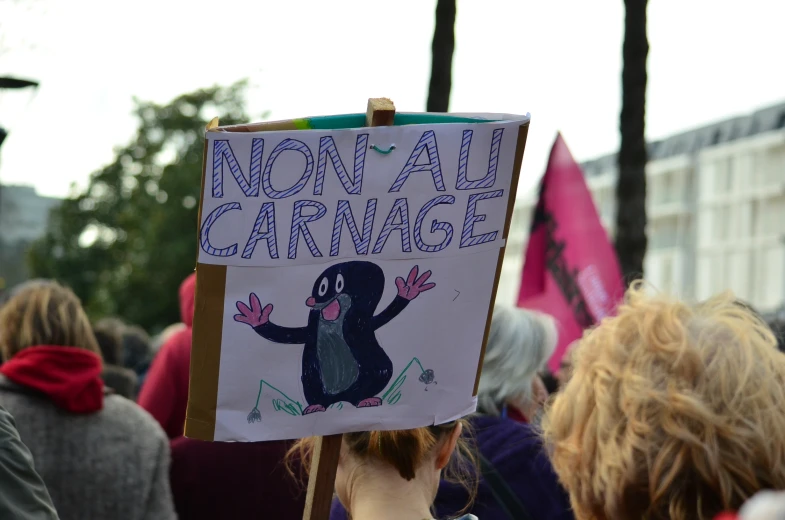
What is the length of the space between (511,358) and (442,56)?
12.0 ft

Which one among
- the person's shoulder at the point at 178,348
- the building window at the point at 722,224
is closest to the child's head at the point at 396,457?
the person's shoulder at the point at 178,348

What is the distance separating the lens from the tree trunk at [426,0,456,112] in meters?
6.45

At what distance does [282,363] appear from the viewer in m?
1.99

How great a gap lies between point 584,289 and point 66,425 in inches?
107

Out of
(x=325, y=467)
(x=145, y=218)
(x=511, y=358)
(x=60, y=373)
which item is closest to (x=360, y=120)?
(x=325, y=467)

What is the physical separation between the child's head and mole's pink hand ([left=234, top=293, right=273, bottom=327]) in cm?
42

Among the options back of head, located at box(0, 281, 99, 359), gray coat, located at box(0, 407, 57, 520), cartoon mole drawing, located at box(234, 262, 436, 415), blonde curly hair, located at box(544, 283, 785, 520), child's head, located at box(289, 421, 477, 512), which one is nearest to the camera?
blonde curly hair, located at box(544, 283, 785, 520)

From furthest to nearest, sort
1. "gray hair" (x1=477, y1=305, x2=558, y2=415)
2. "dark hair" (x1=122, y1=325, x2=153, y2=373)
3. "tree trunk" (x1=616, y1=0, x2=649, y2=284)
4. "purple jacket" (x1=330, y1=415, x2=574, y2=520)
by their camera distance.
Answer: "tree trunk" (x1=616, y1=0, x2=649, y2=284), "dark hair" (x1=122, y1=325, x2=153, y2=373), "gray hair" (x1=477, y1=305, x2=558, y2=415), "purple jacket" (x1=330, y1=415, x2=574, y2=520)

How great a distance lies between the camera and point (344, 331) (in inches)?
79.0

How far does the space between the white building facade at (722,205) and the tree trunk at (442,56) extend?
39938 mm

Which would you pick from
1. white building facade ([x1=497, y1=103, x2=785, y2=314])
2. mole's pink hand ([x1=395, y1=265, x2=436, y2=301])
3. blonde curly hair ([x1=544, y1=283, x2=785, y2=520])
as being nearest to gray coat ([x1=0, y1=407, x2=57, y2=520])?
mole's pink hand ([x1=395, y1=265, x2=436, y2=301])

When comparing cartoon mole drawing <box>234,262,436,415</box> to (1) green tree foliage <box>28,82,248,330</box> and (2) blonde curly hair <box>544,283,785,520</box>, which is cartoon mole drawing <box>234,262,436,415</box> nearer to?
(2) blonde curly hair <box>544,283,785,520</box>

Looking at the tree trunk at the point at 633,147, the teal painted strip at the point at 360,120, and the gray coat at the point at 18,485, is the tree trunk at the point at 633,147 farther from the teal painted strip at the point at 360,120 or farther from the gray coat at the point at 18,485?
the gray coat at the point at 18,485

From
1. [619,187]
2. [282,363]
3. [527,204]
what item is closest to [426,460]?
[282,363]
